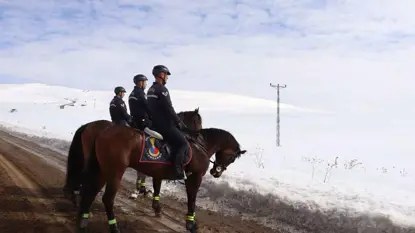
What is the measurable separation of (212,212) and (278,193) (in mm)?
1559

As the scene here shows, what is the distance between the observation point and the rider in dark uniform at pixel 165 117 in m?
6.96

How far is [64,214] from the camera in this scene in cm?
755

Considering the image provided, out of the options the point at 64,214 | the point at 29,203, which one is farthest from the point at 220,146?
the point at 29,203

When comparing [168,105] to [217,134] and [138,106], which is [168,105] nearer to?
[217,134]

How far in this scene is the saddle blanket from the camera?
6699 millimetres

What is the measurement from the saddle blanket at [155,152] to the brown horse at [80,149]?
0.92 m

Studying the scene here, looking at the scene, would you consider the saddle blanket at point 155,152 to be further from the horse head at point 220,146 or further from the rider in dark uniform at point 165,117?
the horse head at point 220,146

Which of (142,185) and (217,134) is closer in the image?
(217,134)

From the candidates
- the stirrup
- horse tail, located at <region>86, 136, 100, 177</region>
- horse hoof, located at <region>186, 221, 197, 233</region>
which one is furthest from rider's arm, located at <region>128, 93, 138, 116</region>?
horse hoof, located at <region>186, 221, 197, 233</region>

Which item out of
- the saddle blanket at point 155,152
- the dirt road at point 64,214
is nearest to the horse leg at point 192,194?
the dirt road at point 64,214

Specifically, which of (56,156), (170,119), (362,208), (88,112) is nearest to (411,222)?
(362,208)

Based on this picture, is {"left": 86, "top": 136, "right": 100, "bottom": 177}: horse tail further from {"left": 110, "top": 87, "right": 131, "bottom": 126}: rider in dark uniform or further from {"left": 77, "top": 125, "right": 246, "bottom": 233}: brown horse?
{"left": 110, "top": 87, "right": 131, "bottom": 126}: rider in dark uniform

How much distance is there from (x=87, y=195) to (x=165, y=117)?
70.9 inches

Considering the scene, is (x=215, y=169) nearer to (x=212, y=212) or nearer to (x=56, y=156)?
(x=212, y=212)
